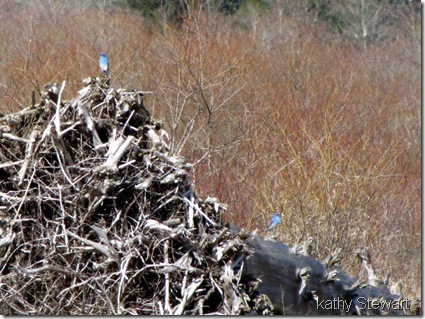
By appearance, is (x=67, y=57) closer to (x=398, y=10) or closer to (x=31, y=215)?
(x=31, y=215)

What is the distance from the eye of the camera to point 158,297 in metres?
4.66

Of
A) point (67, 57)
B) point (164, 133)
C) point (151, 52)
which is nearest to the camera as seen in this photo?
point (164, 133)

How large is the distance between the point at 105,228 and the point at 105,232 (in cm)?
7

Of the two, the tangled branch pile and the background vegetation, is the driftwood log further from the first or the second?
the background vegetation

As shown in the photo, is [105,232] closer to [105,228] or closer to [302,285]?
[105,228]

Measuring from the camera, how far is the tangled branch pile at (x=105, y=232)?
460 centimetres

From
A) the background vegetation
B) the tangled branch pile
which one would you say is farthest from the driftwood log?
the background vegetation

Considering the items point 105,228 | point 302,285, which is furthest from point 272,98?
point 105,228

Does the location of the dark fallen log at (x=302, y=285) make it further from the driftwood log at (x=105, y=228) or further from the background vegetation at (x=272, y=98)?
the background vegetation at (x=272, y=98)

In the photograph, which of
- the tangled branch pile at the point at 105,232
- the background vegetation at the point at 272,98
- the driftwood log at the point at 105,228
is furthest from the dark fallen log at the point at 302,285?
the background vegetation at the point at 272,98

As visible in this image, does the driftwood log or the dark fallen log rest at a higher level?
the driftwood log

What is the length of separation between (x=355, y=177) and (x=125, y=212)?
5296 mm

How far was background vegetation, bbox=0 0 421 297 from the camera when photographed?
997 cm

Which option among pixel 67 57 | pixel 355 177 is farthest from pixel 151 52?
pixel 355 177
